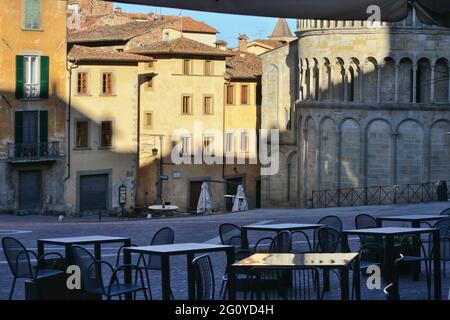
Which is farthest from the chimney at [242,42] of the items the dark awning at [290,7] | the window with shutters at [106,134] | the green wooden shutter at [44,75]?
the dark awning at [290,7]

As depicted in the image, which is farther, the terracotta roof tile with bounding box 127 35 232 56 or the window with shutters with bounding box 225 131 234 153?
the window with shutters with bounding box 225 131 234 153

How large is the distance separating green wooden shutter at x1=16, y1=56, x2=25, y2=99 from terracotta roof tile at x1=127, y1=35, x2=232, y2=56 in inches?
358

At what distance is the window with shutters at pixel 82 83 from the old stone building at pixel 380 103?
8839 millimetres

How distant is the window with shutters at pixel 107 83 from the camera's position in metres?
48.1

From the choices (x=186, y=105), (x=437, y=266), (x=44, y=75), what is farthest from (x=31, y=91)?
(x=437, y=266)

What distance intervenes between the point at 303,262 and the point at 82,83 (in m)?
38.7

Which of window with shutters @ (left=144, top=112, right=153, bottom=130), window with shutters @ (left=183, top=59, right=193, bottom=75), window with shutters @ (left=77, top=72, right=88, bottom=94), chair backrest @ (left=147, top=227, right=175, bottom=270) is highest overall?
window with shutters @ (left=183, top=59, right=193, bottom=75)

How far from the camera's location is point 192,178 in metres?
54.2

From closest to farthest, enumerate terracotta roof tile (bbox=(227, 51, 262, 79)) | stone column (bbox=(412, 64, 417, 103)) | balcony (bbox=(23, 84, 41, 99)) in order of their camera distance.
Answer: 1. balcony (bbox=(23, 84, 41, 99))
2. stone column (bbox=(412, 64, 417, 103))
3. terracotta roof tile (bbox=(227, 51, 262, 79))

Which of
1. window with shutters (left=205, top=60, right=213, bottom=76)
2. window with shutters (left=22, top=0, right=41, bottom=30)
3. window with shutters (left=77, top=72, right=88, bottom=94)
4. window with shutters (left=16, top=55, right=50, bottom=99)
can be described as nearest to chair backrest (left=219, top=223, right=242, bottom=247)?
window with shutters (left=16, top=55, right=50, bottom=99)

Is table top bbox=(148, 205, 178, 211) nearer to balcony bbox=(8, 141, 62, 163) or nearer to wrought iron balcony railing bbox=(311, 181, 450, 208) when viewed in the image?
balcony bbox=(8, 141, 62, 163)

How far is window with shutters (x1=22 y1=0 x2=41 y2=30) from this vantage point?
45031 millimetres

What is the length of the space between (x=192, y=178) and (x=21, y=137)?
11.5 meters
